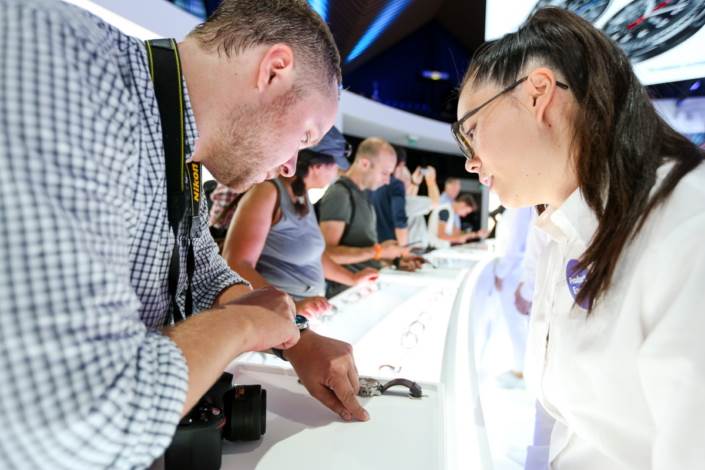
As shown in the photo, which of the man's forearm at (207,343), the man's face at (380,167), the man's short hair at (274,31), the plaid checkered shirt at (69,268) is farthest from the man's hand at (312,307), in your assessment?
the man's face at (380,167)

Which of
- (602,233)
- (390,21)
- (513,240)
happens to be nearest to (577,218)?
(602,233)

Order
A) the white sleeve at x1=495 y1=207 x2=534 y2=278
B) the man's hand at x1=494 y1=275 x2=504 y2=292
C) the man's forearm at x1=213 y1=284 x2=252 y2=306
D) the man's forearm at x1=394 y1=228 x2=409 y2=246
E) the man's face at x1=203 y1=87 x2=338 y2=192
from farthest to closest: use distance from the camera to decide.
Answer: the man's forearm at x1=394 y1=228 x2=409 y2=246, the man's hand at x1=494 y1=275 x2=504 y2=292, the white sleeve at x1=495 y1=207 x2=534 y2=278, the man's forearm at x1=213 y1=284 x2=252 y2=306, the man's face at x1=203 y1=87 x2=338 y2=192

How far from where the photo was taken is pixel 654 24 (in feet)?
5.80

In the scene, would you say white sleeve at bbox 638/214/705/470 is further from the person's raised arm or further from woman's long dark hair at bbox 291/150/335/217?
woman's long dark hair at bbox 291/150/335/217

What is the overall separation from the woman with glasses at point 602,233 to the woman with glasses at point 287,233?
1022 millimetres

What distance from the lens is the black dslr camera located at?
659 mm

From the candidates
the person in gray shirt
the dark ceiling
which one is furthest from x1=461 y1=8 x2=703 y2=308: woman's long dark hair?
the dark ceiling

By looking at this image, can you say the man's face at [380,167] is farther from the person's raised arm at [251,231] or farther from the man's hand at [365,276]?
the person's raised arm at [251,231]

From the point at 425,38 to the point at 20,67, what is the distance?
9983 millimetres

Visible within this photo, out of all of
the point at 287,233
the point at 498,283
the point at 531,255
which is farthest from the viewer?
the point at 498,283

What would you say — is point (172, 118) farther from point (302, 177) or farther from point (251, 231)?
point (302, 177)

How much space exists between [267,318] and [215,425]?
169mm

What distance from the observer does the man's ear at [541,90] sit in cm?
85

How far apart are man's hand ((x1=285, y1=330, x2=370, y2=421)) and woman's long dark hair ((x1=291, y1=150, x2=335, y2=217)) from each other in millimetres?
1286
